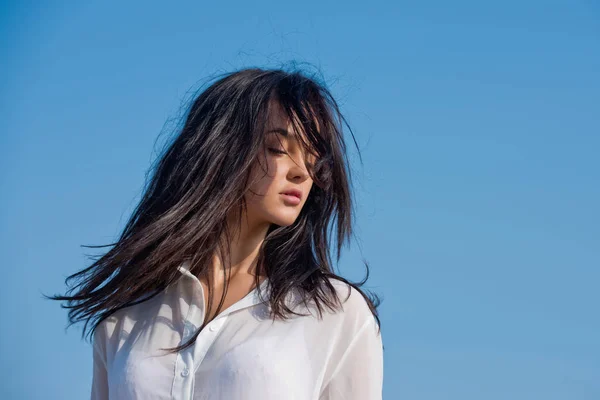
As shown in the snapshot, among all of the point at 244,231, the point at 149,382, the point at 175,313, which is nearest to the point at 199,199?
the point at 244,231

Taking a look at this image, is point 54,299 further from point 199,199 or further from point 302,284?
point 302,284

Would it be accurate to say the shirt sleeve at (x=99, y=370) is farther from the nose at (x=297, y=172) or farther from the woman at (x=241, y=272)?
the nose at (x=297, y=172)

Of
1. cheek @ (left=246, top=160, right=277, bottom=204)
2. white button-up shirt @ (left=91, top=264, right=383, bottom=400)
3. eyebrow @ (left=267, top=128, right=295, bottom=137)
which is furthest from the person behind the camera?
eyebrow @ (left=267, top=128, right=295, bottom=137)

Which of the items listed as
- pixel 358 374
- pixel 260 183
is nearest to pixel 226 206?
pixel 260 183

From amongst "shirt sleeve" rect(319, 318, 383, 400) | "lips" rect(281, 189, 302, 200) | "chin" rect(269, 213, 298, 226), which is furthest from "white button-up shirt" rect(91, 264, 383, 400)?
"lips" rect(281, 189, 302, 200)

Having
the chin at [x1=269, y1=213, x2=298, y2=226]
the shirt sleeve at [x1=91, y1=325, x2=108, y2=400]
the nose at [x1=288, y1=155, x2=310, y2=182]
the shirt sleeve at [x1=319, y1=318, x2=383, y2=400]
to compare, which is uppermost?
the nose at [x1=288, y1=155, x2=310, y2=182]

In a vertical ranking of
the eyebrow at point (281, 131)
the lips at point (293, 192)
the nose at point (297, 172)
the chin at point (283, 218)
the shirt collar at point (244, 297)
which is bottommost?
the shirt collar at point (244, 297)

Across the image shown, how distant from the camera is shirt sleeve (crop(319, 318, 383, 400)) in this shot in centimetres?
433

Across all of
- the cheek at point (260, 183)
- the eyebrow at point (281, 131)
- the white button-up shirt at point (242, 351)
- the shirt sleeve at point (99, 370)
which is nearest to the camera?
the white button-up shirt at point (242, 351)

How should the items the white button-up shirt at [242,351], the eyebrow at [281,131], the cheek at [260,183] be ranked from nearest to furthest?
1. the white button-up shirt at [242,351]
2. the cheek at [260,183]
3. the eyebrow at [281,131]

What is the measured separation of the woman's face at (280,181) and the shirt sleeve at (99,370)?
3.31 ft

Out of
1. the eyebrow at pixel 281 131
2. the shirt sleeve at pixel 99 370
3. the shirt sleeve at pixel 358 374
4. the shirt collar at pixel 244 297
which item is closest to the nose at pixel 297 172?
the eyebrow at pixel 281 131

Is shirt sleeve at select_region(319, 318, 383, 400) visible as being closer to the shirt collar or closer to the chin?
the shirt collar

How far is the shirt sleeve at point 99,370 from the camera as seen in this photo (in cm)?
468
